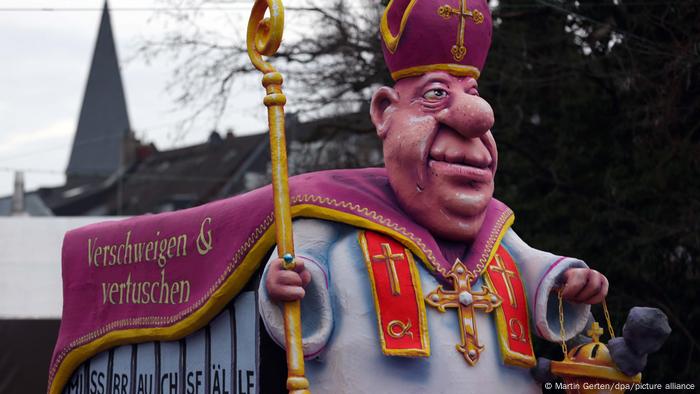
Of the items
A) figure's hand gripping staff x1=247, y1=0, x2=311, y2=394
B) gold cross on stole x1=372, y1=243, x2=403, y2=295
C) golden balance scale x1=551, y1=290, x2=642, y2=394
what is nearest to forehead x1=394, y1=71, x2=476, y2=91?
figure's hand gripping staff x1=247, y1=0, x2=311, y2=394

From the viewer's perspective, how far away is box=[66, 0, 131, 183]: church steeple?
38938mm

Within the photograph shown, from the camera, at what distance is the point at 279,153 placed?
4898mm

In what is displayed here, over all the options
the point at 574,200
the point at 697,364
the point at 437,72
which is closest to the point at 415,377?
the point at 437,72

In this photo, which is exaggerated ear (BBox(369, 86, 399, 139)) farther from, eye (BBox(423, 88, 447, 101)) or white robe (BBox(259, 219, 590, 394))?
white robe (BBox(259, 219, 590, 394))

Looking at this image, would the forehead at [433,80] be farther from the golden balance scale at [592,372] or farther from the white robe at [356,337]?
the golden balance scale at [592,372]

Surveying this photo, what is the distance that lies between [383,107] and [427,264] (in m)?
0.82

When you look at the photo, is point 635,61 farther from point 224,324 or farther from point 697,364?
point 224,324

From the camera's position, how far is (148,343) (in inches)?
237

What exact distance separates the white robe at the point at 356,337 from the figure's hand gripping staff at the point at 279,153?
5.0 inches

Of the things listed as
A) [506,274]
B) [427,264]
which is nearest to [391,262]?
[427,264]

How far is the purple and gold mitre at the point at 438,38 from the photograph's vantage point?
527 cm

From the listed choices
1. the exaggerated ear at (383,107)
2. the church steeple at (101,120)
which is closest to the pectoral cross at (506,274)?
the exaggerated ear at (383,107)

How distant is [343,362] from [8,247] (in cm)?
688

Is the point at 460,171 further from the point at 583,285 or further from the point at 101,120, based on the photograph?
the point at 101,120
